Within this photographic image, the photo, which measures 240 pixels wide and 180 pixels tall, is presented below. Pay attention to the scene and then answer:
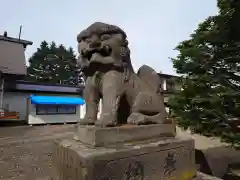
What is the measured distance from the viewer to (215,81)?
459 cm

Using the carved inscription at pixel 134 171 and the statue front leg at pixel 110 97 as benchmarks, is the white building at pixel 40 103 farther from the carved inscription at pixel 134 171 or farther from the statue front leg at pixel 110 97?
the carved inscription at pixel 134 171

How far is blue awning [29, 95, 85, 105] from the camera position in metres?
9.55

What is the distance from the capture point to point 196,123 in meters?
4.69

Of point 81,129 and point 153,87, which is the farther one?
point 153,87

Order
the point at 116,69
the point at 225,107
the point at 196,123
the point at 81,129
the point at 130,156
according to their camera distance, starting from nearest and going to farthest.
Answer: the point at 130,156
the point at 81,129
the point at 116,69
the point at 225,107
the point at 196,123

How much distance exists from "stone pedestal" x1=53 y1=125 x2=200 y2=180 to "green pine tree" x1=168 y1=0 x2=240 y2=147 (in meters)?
2.77

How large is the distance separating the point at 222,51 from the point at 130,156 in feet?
13.8

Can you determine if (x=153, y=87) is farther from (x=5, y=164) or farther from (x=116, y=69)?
(x=5, y=164)

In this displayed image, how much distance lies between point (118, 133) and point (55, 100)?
9.23 m

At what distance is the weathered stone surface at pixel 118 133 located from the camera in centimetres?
148

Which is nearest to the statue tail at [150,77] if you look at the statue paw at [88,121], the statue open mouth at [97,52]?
the statue open mouth at [97,52]

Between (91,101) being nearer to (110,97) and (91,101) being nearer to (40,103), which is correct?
(110,97)

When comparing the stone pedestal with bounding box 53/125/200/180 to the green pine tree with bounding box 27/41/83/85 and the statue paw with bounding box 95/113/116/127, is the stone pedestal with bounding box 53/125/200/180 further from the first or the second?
the green pine tree with bounding box 27/41/83/85

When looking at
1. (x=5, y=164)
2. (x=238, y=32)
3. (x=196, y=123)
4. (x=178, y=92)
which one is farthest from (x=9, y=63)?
(x=238, y=32)
